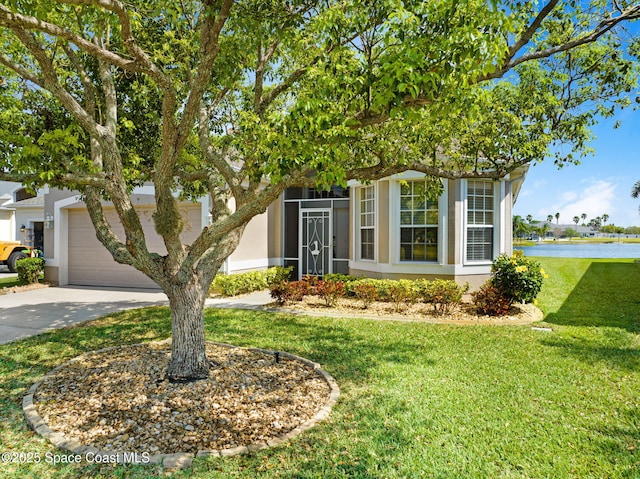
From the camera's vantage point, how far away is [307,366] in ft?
17.8

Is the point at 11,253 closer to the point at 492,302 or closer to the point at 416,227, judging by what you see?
the point at 416,227

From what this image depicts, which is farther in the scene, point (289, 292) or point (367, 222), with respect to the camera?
point (367, 222)

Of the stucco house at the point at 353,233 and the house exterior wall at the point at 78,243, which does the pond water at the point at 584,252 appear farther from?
the house exterior wall at the point at 78,243

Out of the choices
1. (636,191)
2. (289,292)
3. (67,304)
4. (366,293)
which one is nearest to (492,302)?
(366,293)

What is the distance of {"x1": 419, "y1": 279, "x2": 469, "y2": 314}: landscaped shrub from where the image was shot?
8859 millimetres

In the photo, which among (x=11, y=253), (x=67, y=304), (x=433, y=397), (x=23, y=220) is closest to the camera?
(x=433, y=397)

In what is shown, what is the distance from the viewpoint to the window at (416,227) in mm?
10789

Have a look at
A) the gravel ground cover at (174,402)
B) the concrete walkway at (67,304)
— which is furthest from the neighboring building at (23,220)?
the gravel ground cover at (174,402)

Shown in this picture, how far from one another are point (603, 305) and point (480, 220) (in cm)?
379

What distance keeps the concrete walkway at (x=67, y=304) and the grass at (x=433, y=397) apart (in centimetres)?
99

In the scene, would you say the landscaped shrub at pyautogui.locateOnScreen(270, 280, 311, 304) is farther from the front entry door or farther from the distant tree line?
the distant tree line

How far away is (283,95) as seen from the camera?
7797mm

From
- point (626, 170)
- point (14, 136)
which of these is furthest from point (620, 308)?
point (626, 170)

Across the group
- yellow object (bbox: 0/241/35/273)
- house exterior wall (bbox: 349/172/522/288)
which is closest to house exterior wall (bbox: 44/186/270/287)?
house exterior wall (bbox: 349/172/522/288)
